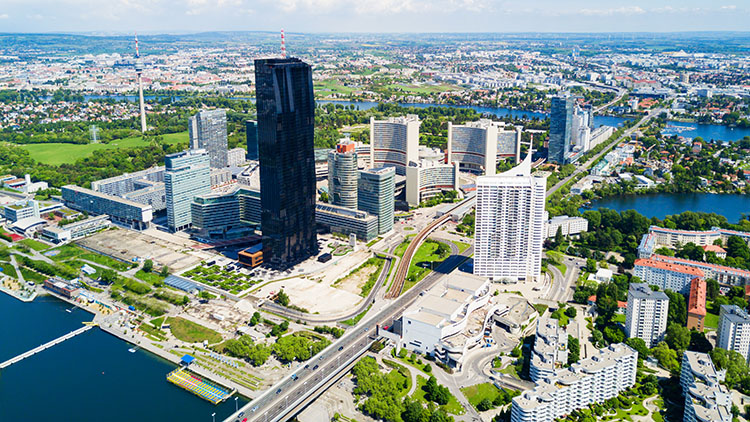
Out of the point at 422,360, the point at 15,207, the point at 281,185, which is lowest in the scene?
the point at 422,360

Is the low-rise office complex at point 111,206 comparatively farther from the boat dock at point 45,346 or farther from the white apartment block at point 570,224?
the white apartment block at point 570,224

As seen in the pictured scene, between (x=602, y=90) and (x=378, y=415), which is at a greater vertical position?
(x=602, y=90)

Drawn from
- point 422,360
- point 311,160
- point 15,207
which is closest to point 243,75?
point 15,207

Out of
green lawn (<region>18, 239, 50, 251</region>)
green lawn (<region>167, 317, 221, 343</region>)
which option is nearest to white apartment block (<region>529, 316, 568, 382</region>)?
green lawn (<region>167, 317, 221, 343</region>)

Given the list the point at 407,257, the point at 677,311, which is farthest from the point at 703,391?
the point at 407,257

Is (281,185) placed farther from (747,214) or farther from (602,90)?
(602,90)

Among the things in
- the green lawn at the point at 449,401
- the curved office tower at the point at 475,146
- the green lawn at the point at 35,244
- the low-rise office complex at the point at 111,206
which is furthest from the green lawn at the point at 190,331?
the curved office tower at the point at 475,146

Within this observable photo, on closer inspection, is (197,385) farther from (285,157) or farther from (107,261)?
(107,261)
